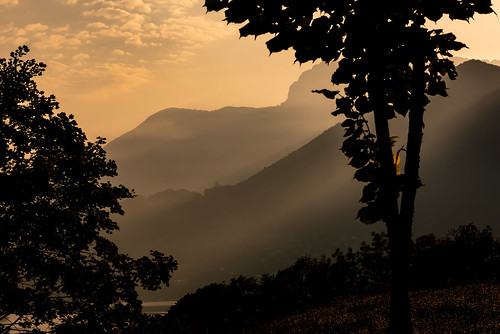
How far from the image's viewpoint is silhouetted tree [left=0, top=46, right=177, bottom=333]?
46.2ft

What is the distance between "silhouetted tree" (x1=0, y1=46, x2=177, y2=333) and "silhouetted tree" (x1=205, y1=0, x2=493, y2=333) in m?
9.98

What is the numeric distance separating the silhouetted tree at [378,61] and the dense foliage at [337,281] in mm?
19240

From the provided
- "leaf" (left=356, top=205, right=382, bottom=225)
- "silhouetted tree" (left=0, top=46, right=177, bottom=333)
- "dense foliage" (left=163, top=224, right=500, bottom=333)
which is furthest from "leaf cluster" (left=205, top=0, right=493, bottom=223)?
"dense foliage" (left=163, top=224, right=500, bottom=333)

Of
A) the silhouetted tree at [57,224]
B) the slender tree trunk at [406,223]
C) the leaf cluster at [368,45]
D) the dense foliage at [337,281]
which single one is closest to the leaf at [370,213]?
the leaf cluster at [368,45]

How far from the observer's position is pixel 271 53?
18.5 feet

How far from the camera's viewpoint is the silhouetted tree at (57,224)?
14070 millimetres

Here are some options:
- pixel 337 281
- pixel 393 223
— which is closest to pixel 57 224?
pixel 393 223

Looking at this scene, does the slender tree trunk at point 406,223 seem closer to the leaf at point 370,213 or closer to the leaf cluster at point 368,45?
the leaf cluster at point 368,45

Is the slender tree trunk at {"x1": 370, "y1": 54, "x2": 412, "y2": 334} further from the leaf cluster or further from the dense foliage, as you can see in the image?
the dense foliage

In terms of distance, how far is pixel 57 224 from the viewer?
14844mm

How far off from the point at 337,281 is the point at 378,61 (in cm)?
2875

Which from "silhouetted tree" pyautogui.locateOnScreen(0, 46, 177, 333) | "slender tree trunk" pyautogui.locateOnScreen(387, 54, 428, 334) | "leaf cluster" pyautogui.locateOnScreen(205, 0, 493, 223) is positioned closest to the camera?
"leaf cluster" pyautogui.locateOnScreen(205, 0, 493, 223)

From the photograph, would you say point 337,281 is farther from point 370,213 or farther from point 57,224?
point 370,213

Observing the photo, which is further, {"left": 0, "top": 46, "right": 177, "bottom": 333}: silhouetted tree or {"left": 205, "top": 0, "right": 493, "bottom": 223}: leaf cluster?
{"left": 0, "top": 46, "right": 177, "bottom": 333}: silhouetted tree
